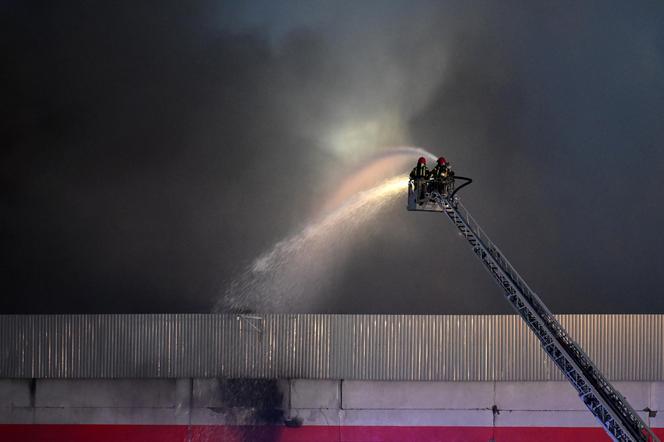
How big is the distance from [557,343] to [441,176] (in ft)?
8.75

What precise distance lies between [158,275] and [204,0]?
26.3 feet

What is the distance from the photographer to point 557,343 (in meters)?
6.48

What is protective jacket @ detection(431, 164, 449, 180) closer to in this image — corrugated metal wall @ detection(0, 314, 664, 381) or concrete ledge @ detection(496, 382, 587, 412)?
corrugated metal wall @ detection(0, 314, 664, 381)

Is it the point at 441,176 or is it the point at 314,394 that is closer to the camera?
the point at 441,176

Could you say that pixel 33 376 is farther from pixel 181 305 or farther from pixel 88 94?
pixel 88 94

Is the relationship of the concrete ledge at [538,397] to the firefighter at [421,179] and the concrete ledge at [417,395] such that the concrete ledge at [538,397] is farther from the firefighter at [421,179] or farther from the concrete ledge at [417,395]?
the firefighter at [421,179]

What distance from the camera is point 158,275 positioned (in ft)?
45.7

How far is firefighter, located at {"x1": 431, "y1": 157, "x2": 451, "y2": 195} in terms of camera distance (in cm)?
725

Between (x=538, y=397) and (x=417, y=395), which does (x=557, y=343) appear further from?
(x=538, y=397)

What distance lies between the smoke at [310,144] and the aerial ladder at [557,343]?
6.75m

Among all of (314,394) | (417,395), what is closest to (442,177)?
(417,395)

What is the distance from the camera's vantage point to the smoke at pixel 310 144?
46.0 feet

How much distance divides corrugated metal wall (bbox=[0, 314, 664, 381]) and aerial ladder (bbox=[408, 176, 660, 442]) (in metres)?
5.37

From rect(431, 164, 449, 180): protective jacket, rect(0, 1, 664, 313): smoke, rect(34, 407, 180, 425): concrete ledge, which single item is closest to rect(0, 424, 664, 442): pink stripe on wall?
rect(34, 407, 180, 425): concrete ledge
